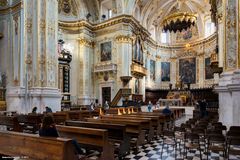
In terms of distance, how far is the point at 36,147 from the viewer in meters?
3.67

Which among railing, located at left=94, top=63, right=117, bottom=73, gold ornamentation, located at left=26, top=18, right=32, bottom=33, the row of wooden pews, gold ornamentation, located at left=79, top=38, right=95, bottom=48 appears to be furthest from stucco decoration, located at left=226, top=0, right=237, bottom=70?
gold ornamentation, located at left=79, top=38, right=95, bottom=48

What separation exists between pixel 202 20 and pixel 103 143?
29146mm

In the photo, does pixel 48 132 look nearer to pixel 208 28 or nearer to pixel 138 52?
pixel 138 52

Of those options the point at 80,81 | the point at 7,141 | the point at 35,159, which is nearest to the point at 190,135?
the point at 35,159

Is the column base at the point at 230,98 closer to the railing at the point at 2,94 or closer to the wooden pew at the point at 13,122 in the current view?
the wooden pew at the point at 13,122

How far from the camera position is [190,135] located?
17.8 ft

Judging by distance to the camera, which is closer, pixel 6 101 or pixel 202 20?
pixel 6 101

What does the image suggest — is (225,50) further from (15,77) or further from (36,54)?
(15,77)

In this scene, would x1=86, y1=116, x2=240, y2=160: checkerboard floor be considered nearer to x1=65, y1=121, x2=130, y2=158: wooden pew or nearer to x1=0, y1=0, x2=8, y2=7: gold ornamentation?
x1=65, y1=121, x2=130, y2=158: wooden pew

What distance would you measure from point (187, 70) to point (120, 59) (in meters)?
12.4

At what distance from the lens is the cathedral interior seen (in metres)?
9.22

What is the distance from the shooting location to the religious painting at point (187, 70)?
1209 inches

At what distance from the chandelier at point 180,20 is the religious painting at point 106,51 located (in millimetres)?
6086

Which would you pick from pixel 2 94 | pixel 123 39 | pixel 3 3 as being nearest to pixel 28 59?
pixel 2 94
